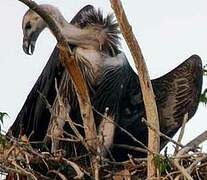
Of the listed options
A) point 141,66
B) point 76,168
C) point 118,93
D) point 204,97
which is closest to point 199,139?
point 141,66

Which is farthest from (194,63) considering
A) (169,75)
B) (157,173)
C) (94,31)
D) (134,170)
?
(157,173)

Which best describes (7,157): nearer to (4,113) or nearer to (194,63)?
(4,113)

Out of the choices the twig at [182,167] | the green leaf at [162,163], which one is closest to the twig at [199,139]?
the twig at [182,167]

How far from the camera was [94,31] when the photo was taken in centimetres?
866

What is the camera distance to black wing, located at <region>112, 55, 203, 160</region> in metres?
8.94

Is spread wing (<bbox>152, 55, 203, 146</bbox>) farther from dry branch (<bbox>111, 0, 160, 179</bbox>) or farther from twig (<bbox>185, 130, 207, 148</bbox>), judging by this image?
dry branch (<bbox>111, 0, 160, 179</bbox>)

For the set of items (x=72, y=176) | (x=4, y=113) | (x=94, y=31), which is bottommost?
(x=72, y=176)

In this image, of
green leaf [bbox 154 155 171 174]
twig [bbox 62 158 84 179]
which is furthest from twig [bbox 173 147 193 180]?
twig [bbox 62 158 84 179]

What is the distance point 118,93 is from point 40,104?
0.69 m

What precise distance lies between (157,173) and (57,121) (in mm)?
1462

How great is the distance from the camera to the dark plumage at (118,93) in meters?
8.56

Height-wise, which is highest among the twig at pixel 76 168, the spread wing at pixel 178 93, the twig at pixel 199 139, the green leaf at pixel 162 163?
the spread wing at pixel 178 93

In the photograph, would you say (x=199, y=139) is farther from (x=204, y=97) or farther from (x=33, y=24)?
(x=33, y=24)

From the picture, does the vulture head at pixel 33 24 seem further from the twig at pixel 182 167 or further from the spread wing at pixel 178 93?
the twig at pixel 182 167
